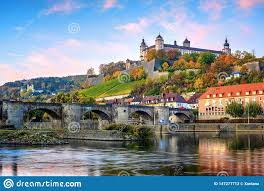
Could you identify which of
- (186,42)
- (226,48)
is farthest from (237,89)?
(186,42)

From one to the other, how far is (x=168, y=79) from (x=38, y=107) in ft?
224

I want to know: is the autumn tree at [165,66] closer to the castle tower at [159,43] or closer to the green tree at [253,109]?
the castle tower at [159,43]

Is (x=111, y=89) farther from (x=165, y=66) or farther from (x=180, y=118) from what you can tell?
(x=180, y=118)

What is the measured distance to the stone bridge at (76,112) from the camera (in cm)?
5162

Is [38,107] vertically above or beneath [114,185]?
above

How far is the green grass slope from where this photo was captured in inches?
5024

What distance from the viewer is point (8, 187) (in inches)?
488

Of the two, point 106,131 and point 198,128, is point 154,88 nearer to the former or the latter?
point 198,128

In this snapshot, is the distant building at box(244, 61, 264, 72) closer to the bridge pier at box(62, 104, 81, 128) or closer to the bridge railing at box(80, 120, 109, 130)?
the bridge railing at box(80, 120, 109, 130)

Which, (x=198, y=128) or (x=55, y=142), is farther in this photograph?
(x=198, y=128)

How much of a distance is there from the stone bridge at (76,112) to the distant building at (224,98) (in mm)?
5226

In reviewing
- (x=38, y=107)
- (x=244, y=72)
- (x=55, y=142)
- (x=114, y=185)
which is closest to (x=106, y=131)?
(x=55, y=142)

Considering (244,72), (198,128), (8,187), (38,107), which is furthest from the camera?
(244,72)

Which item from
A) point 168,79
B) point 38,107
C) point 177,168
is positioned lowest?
point 177,168
